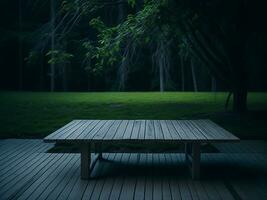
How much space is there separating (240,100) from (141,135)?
754 cm

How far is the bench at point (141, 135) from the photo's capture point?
5324 mm

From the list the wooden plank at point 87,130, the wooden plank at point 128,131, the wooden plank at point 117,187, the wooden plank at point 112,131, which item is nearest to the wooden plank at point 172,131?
the wooden plank at point 128,131

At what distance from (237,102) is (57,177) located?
7.95m

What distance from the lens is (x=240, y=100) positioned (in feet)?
41.1

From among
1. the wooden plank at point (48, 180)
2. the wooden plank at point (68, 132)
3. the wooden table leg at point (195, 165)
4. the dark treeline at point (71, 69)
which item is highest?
the dark treeline at point (71, 69)

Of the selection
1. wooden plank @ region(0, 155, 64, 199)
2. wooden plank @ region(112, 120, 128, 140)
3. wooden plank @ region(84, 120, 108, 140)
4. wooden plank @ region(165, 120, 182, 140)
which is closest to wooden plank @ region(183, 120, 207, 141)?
wooden plank @ region(165, 120, 182, 140)

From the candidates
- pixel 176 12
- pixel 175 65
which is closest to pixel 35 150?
pixel 176 12

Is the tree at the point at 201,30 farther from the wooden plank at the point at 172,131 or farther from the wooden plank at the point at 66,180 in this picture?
the wooden plank at the point at 66,180

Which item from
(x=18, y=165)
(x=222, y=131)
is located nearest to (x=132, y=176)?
(x=222, y=131)

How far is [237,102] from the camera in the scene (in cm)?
1258

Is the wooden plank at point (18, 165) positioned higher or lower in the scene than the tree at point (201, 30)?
lower

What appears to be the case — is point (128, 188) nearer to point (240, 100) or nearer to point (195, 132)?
point (195, 132)

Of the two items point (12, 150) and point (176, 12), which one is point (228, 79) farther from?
point (12, 150)

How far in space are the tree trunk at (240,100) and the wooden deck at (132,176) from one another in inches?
187
